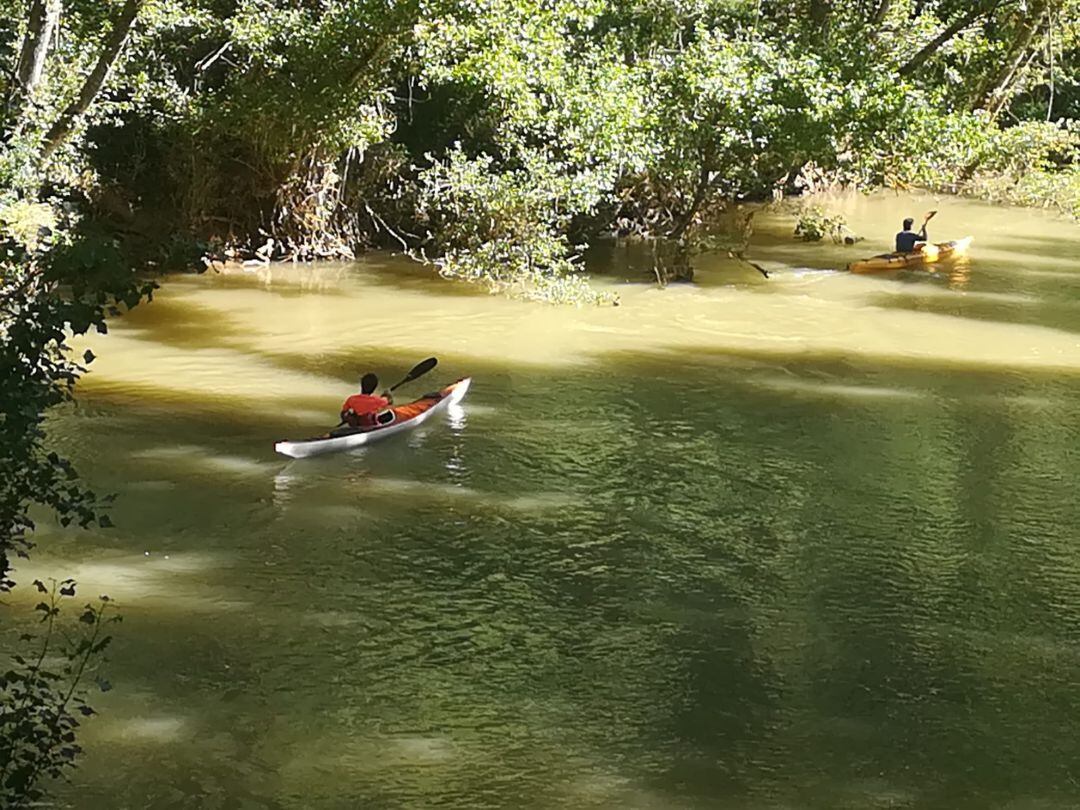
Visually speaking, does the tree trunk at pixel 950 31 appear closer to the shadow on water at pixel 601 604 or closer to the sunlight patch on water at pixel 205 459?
the shadow on water at pixel 601 604

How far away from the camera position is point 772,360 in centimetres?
1510

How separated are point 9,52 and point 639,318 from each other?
778cm

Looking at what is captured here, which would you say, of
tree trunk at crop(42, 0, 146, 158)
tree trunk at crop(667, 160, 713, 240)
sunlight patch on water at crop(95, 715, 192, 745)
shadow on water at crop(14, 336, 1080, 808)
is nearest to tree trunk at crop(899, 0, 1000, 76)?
tree trunk at crop(667, 160, 713, 240)

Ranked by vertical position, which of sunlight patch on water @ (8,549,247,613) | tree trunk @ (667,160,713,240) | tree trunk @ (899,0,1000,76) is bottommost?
sunlight patch on water @ (8,549,247,613)

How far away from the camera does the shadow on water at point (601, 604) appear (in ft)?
20.7

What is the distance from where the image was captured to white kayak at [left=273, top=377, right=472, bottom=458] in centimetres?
1078

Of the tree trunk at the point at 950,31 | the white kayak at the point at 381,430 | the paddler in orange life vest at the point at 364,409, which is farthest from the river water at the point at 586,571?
the tree trunk at the point at 950,31

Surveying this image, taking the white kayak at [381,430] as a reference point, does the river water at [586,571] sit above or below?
below

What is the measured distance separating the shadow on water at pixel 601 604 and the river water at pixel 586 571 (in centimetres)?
2

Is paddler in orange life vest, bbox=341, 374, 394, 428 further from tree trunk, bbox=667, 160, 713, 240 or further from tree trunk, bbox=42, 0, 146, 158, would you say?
tree trunk, bbox=667, 160, 713, 240

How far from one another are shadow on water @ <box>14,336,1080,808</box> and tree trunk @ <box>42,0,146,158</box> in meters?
3.76

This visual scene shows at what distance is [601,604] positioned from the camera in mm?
8203

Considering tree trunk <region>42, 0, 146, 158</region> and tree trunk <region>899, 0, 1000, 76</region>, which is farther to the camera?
tree trunk <region>899, 0, 1000, 76</region>

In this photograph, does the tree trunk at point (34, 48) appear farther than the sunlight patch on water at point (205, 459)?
Yes
